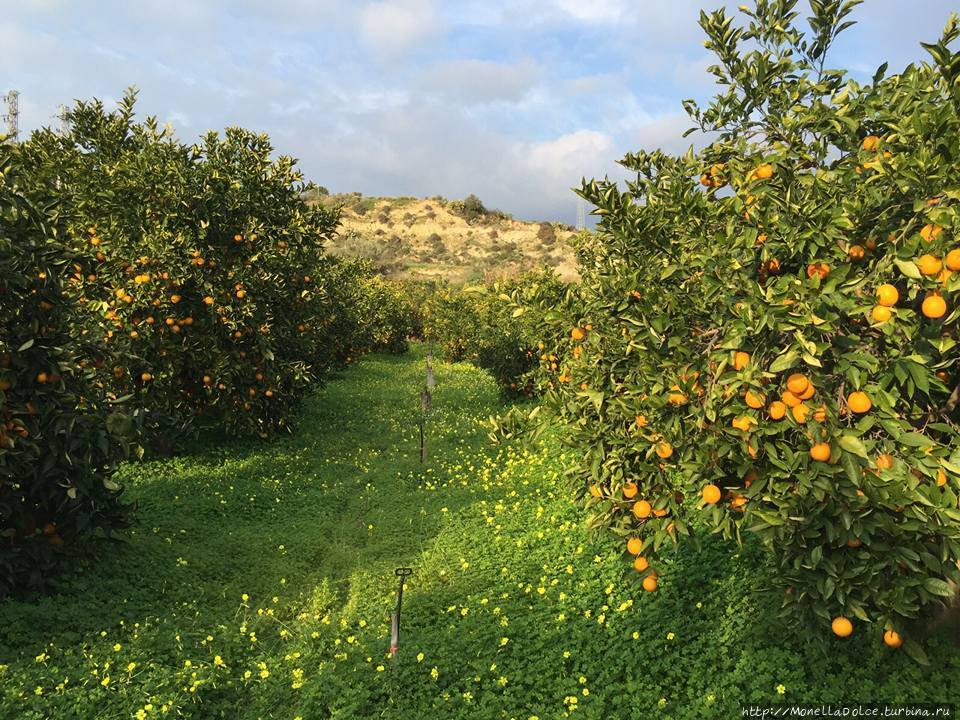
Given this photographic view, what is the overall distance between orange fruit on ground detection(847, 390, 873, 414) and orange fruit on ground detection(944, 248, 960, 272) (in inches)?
25.9

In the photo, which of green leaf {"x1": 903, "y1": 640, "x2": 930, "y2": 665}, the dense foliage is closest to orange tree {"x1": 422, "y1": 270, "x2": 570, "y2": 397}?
green leaf {"x1": 903, "y1": 640, "x2": 930, "y2": 665}

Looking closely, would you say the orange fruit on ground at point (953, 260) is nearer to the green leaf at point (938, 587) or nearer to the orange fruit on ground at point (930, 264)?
the orange fruit on ground at point (930, 264)

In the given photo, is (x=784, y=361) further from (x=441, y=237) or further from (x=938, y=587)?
(x=441, y=237)

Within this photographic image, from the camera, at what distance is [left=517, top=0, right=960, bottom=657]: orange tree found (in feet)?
9.53

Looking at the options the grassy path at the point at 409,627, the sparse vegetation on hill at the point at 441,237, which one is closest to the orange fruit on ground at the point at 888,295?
the grassy path at the point at 409,627

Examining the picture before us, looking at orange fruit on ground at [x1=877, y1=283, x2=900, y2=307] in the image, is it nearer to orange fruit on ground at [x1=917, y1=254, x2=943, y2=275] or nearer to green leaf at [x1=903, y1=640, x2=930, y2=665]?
orange fruit on ground at [x1=917, y1=254, x2=943, y2=275]

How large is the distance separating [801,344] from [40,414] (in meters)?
6.10

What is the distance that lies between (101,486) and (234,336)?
4.47 metres

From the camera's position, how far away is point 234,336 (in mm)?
10422

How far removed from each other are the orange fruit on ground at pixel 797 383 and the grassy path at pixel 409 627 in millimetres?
2546

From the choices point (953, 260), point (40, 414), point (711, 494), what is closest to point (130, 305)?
point (40, 414)

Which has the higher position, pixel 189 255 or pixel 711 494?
pixel 189 255

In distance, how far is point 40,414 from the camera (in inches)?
219

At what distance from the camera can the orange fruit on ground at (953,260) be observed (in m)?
2.72
